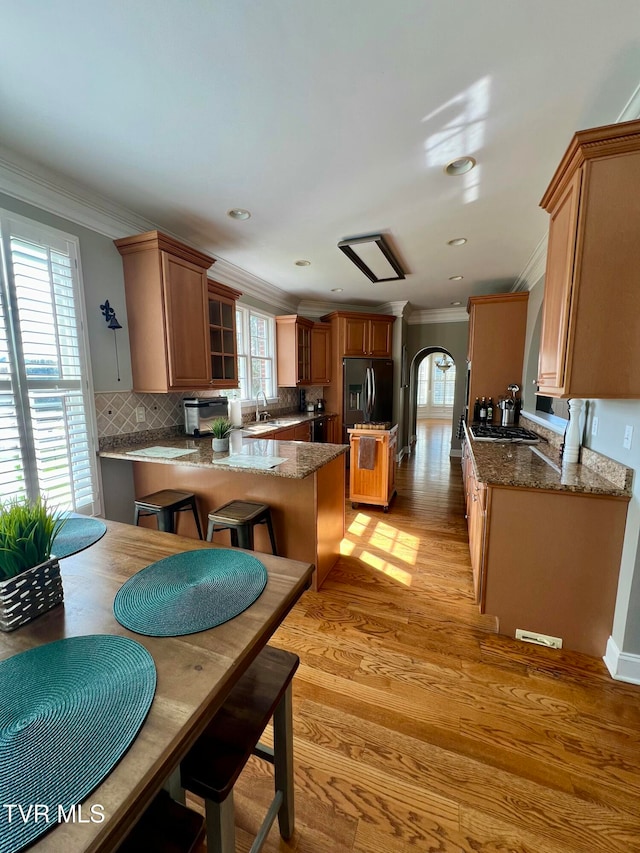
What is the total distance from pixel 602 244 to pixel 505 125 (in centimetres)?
82

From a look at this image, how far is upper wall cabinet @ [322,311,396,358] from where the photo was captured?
17.3ft

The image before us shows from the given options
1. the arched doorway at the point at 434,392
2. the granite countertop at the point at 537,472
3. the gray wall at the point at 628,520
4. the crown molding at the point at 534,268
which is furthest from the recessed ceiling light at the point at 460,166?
the arched doorway at the point at 434,392

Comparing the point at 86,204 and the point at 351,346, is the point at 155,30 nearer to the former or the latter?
the point at 86,204

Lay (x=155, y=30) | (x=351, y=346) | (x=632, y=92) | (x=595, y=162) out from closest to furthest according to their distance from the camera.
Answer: (x=155, y=30)
(x=595, y=162)
(x=632, y=92)
(x=351, y=346)

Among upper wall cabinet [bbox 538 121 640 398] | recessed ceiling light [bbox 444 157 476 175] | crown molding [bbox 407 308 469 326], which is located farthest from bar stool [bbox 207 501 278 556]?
crown molding [bbox 407 308 469 326]

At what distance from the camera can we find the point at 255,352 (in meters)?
4.52

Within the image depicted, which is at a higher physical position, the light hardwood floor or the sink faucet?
the sink faucet

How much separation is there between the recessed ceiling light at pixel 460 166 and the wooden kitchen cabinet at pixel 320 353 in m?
3.26

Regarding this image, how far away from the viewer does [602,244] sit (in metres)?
1.47

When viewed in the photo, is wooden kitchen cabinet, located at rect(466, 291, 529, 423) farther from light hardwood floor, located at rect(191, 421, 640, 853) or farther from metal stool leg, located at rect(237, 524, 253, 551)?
metal stool leg, located at rect(237, 524, 253, 551)

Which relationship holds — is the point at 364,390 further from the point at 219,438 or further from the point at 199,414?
the point at 219,438

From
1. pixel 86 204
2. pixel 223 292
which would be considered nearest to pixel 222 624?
pixel 86 204

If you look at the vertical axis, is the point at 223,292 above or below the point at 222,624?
above

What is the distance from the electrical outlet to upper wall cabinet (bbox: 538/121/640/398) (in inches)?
53.3
